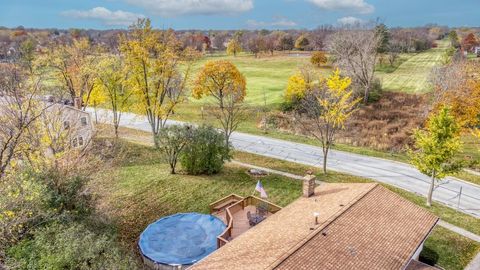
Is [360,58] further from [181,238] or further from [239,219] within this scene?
[181,238]

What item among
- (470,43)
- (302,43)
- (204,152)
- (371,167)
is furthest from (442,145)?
(470,43)

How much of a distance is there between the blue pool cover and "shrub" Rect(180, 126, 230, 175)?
854 cm

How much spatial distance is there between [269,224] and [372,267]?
5914 millimetres

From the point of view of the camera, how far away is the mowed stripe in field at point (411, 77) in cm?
7300

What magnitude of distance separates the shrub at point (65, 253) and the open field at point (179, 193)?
403cm

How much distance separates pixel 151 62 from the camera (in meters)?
37.5

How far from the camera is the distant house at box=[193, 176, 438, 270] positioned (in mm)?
14641

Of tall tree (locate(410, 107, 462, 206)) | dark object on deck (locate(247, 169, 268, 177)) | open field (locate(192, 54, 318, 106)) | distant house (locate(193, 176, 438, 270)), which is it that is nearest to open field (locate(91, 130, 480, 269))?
dark object on deck (locate(247, 169, 268, 177))

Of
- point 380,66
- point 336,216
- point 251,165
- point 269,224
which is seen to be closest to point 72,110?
point 251,165

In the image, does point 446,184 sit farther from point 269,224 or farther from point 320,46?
point 320,46

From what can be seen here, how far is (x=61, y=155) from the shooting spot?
20922 mm

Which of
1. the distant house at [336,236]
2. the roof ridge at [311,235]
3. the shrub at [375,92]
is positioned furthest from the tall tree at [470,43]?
the roof ridge at [311,235]

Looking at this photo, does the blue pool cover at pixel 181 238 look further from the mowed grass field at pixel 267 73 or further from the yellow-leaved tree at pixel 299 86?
the mowed grass field at pixel 267 73

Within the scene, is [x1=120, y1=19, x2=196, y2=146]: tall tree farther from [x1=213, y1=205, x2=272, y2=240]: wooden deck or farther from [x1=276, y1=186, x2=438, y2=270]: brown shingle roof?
[x1=276, y1=186, x2=438, y2=270]: brown shingle roof
